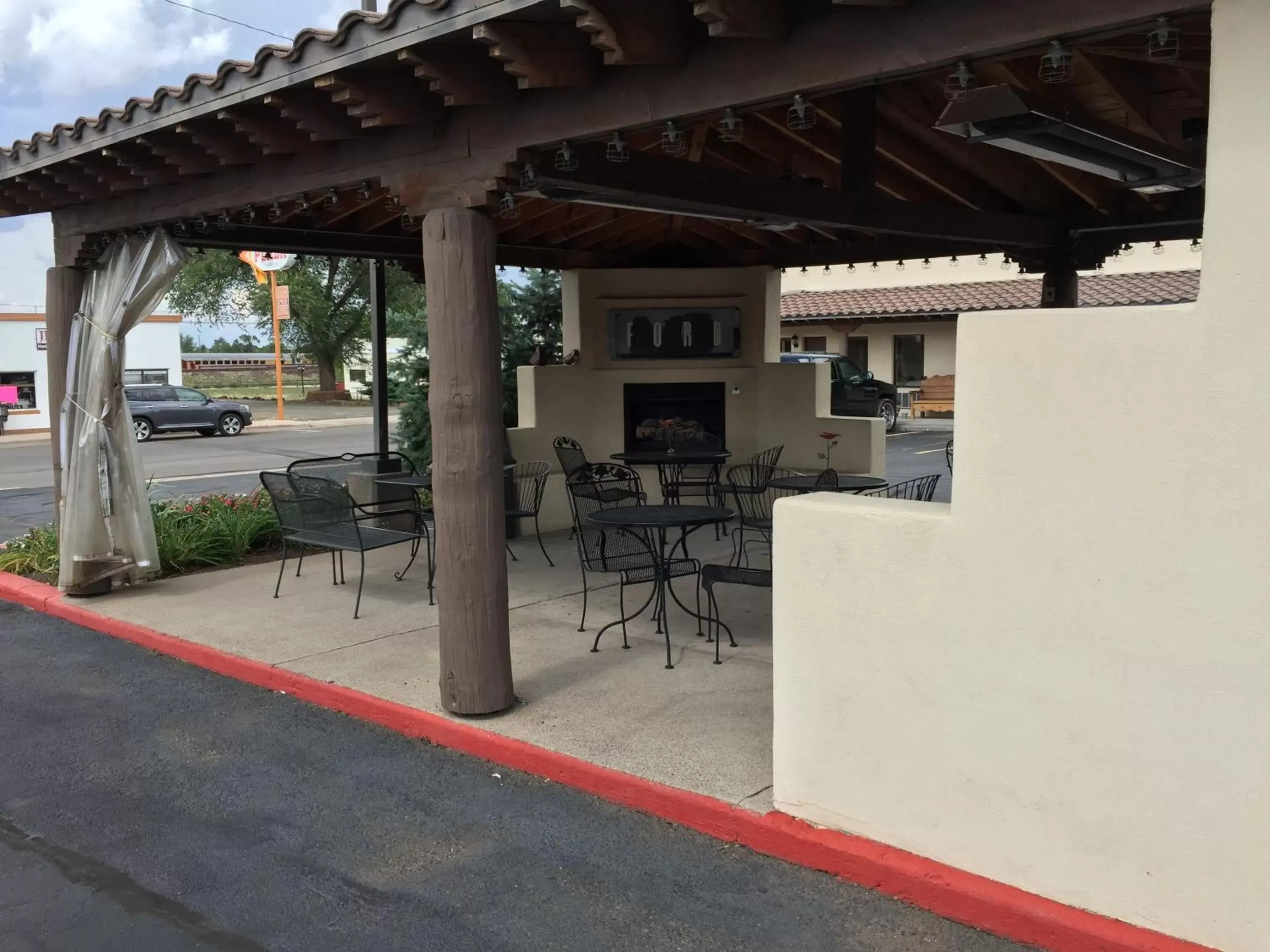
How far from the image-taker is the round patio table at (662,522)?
5.85 m

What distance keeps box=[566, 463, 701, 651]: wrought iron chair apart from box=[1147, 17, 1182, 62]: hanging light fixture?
3.45m

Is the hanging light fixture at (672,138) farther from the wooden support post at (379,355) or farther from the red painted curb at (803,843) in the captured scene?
the wooden support post at (379,355)

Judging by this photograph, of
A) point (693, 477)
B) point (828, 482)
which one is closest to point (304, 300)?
point (693, 477)

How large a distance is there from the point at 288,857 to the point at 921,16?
360 cm

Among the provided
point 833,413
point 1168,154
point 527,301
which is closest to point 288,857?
point 1168,154

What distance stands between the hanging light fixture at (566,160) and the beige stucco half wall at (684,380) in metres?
5.28

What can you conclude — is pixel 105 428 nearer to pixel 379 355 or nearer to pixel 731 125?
pixel 379 355

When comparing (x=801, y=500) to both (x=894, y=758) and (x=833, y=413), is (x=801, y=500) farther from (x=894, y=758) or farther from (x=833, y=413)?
(x=833, y=413)

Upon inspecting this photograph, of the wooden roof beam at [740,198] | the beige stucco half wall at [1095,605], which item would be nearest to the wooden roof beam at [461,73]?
the wooden roof beam at [740,198]

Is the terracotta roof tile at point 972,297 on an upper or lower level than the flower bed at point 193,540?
upper

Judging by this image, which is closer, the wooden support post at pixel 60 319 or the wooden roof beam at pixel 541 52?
the wooden roof beam at pixel 541 52

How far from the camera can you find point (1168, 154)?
17.1 ft

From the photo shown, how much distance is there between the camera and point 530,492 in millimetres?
9461

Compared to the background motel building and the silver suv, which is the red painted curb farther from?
the background motel building
